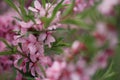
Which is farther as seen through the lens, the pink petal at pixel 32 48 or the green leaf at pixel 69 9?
the green leaf at pixel 69 9

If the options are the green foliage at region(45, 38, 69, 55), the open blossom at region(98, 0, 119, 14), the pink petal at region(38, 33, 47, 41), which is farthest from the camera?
the open blossom at region(98, 0, 119, 14)

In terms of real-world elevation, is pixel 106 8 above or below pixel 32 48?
above

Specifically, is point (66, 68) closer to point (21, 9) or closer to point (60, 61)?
point (60, 61)

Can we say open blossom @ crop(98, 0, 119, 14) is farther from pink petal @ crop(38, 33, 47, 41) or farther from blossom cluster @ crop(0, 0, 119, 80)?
pink petal @ crop(38, 33, 47, 41)

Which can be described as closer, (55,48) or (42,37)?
(42,37)

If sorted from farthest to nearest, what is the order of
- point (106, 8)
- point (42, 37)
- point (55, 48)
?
1. point (106, 8)
2. point (55, 48)
3. point (42, 37)

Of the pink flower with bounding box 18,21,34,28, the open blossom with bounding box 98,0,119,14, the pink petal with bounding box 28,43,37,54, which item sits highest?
the open blossom with bounding box 98,0,119,14

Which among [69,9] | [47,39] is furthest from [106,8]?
[47,39]

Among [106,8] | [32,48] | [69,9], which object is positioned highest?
[106,8]

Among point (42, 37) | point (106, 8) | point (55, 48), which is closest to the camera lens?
point (42, 37)

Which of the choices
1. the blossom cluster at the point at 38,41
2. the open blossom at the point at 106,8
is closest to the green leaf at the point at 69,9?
the blossom cluster at the point at 38,41

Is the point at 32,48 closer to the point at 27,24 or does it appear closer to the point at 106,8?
the point at 27,24

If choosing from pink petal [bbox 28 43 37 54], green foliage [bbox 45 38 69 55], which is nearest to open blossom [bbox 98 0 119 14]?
green foliage [bbox 45 38 69 55]

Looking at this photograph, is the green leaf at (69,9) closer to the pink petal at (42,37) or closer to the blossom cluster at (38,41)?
the blossom cluster at (38,41)
